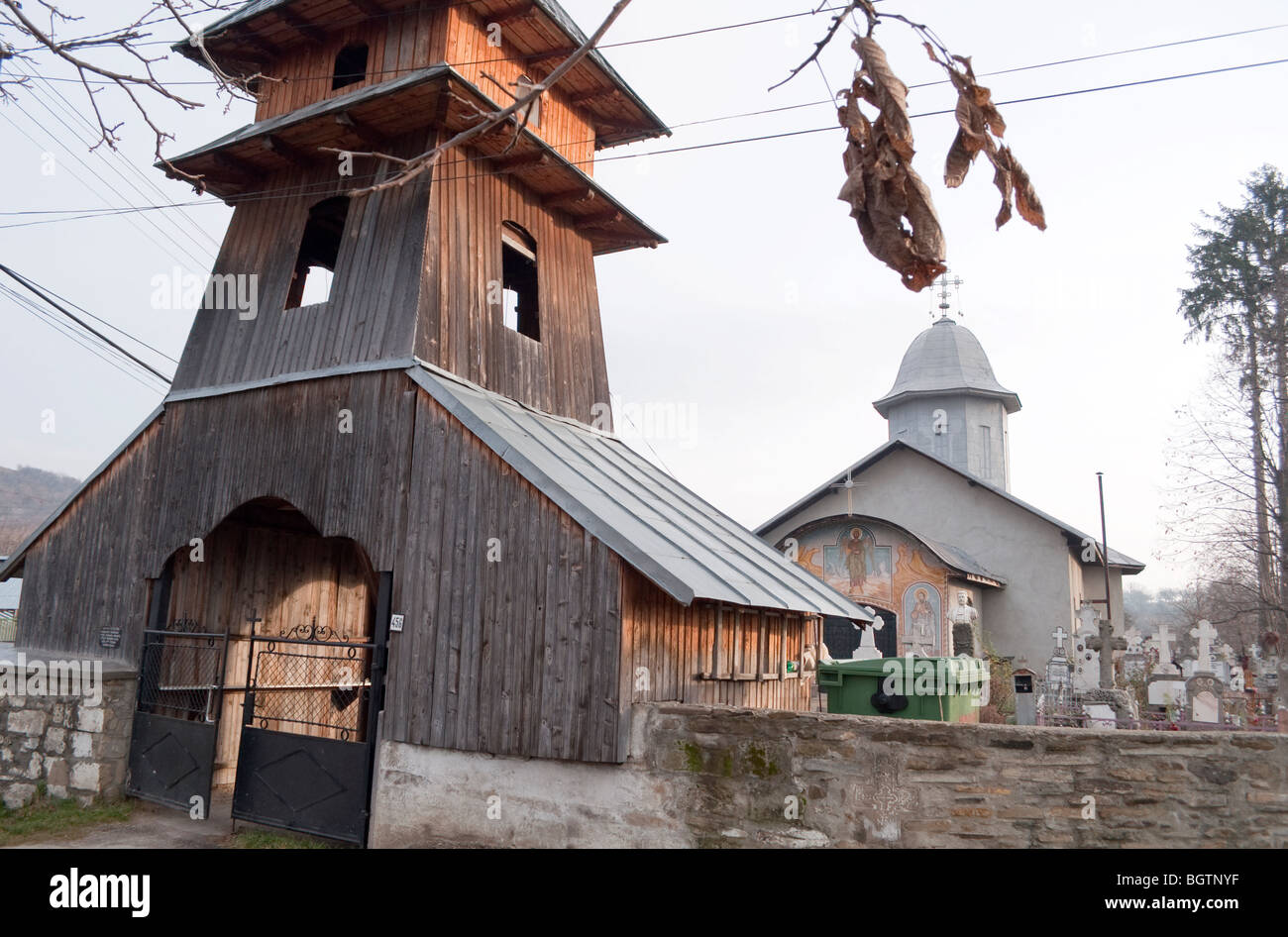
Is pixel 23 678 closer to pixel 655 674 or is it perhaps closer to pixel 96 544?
pixel 96 544

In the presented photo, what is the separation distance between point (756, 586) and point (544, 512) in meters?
2.59

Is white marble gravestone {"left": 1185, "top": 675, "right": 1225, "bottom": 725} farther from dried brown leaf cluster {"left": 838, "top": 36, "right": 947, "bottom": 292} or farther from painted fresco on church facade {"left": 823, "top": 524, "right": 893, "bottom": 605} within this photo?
dried brown leaf cluster {"left": 838, "top": 36, "right": 947, "bottom": 292}

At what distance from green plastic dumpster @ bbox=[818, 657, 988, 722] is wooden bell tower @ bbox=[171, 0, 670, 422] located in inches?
201

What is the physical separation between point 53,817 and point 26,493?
299ft

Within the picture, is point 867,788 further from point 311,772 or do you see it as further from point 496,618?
point 311,772

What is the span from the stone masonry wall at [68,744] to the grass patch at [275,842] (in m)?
2.32

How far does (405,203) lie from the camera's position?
10664 millimetres

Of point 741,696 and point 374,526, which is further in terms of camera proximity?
point 741,696

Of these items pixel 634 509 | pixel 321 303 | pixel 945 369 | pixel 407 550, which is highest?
pixel 945 369

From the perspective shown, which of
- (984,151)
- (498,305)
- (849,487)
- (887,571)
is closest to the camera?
(984,151)

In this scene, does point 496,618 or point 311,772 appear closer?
point 496,618

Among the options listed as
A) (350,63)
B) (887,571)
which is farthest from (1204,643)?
(350,63)

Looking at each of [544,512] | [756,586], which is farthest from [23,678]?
[756,586]

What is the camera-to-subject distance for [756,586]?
9.70 m
